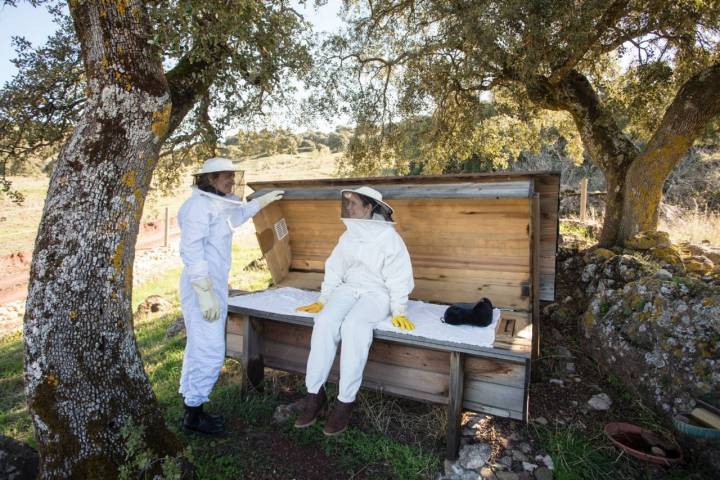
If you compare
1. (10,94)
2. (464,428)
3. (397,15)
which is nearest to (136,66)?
(10,94)

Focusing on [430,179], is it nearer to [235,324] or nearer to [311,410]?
[311,410]

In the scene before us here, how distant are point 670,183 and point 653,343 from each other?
15097 mm

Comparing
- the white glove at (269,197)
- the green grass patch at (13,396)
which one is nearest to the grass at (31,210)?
the white glove at (269,197)

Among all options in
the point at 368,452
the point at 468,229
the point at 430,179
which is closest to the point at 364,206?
the point at 430,179

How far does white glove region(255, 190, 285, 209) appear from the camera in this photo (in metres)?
4.19

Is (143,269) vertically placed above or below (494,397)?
below

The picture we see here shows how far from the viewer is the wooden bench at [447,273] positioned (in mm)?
3117

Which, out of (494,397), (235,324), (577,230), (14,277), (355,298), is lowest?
(14,277)

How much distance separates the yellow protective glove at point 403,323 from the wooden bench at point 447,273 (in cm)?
13

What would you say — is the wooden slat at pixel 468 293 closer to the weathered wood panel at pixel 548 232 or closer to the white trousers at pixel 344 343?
the weathered wood panel at pixel 548 232

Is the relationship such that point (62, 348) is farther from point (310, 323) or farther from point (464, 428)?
point (464, 428)

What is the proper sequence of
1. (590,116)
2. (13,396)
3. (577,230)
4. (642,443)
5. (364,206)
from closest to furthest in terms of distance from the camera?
(642,443) → (364,206) → (13,396) → (590,116) → (577,230)

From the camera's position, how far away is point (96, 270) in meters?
2.60

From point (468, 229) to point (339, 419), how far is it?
6.94ft
